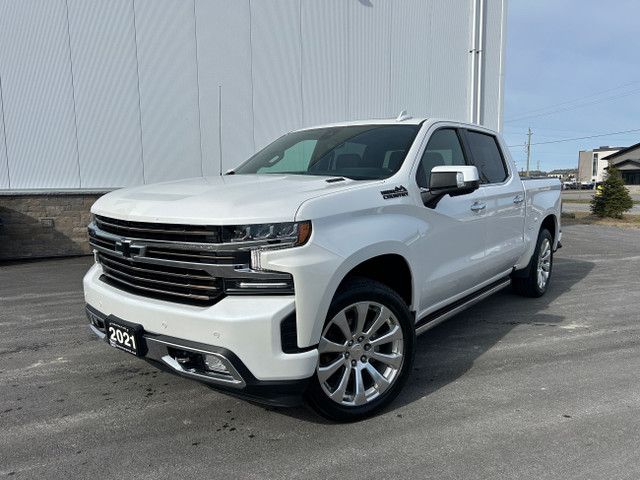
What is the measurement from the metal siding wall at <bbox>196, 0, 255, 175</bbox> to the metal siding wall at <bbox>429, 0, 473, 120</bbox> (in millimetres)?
5360

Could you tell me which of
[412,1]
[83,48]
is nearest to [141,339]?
[83,48]

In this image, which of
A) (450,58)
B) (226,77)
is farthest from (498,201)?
(450,58)

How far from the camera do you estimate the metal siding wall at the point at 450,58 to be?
12.9 meters

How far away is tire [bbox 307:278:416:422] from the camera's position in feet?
8.53

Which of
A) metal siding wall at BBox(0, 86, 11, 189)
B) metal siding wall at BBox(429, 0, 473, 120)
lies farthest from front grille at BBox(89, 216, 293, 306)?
metal siding wall at BBox(429, 0, 473, 120)

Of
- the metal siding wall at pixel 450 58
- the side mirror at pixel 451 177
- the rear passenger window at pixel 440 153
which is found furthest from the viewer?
the metal siding wall at pixel 450 58

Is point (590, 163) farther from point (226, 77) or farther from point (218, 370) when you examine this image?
point (218, 370)

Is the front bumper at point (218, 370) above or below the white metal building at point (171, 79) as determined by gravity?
below

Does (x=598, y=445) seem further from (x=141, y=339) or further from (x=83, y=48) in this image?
(x=83, y=48)

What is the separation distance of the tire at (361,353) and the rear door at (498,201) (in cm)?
161

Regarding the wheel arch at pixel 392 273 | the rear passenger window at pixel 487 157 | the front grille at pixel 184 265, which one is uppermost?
the rear passenger window at pixel 487 157

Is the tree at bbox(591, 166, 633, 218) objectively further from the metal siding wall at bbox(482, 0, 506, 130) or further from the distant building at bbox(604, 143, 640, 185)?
the distant building at bbox(604, 143, 640, 185)

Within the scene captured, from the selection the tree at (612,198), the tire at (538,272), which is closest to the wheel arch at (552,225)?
the tire at (538,272)

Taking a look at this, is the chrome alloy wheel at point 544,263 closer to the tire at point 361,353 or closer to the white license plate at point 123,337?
the tire at point 361,353
